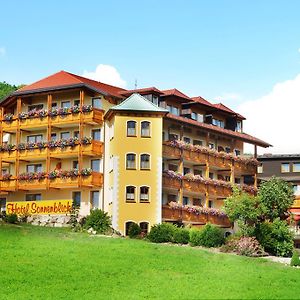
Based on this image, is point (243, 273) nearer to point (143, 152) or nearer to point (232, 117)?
point (143, 152)

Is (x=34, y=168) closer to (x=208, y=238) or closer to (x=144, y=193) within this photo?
(x=144, y=193)

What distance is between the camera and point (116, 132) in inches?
2436

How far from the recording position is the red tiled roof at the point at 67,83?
66.1 m

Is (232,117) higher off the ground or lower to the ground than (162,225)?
higher

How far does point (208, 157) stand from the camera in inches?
2726

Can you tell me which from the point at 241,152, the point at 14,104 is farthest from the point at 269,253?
the point at 14,104

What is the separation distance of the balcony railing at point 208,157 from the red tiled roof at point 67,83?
23.2 feet

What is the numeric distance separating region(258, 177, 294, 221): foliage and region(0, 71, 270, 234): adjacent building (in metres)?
9.05

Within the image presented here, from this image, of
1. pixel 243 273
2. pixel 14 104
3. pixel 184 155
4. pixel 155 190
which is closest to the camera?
pixel 243 273

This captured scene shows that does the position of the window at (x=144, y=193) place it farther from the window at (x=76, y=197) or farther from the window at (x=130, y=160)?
the window at (x=76, y=197)

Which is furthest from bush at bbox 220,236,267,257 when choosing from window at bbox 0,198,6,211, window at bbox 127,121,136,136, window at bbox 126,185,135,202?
window at bbox 0,198,6,211

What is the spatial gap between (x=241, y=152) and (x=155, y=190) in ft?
61.1

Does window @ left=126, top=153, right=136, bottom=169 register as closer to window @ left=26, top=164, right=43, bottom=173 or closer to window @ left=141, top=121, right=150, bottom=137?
window @ left=141, top=121, right=150, bottom=137

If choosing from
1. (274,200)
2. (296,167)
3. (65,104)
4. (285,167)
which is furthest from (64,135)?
(296,167)
